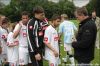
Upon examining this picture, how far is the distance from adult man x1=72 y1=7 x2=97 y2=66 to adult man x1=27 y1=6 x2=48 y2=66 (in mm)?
1060

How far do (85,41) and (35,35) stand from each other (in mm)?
1465

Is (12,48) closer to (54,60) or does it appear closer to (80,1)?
(54,60)

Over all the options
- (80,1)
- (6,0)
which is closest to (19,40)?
(6,0)

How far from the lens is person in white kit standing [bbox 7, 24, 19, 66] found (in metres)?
11.9

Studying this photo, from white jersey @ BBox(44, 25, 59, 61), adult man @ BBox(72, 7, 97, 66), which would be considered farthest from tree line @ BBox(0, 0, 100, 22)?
adult man @ BBox(72, 7, 97, 66)

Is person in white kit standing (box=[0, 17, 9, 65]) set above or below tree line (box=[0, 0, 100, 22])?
below

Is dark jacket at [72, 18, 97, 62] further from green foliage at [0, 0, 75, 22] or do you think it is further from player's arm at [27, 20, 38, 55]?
green foliage at [0, 0, 75, 22]

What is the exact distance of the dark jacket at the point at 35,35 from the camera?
10188 mm

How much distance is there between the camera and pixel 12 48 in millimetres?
12125

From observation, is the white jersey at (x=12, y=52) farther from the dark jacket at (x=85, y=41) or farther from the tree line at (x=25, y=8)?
the tree line at (x=25, y=8)

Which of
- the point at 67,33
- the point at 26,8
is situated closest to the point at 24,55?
the point at 67,33

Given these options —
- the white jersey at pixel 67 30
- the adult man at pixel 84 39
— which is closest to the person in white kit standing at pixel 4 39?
the white jersey at pixel 67 30

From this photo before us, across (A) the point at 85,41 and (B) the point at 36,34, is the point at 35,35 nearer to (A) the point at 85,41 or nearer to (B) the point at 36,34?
(B) the point at 36,34

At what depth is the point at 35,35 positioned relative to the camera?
33.5 ft
